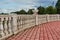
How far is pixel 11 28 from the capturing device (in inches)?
292

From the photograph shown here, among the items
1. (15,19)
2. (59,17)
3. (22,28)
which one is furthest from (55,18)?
(15,19)

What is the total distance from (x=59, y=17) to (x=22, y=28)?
1386cm

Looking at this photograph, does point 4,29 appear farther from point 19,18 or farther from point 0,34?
point 19,18

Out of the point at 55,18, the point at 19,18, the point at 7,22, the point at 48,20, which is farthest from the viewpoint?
the point at 55,18

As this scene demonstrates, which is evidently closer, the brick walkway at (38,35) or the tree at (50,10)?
the brick walkway at (38,35)

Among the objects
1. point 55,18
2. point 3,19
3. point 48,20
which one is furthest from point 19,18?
point 55,18

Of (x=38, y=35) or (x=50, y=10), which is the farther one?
(x=50, y=10)

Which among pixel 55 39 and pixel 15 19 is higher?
pixel 15 19

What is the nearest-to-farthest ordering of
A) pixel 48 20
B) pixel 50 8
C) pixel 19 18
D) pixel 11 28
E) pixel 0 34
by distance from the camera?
pixel 0 34
pixel 11 28
pixel 19 18
pixel 48 20
pixel 50 8

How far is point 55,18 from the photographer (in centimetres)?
2106

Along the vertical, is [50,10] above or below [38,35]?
below

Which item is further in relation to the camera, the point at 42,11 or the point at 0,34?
the point at 42,11

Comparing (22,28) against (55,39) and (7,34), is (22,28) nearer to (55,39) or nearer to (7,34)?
(7,34)

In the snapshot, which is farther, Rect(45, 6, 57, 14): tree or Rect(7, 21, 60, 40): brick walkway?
→ Rect(45, 6, 57, 14): tree
